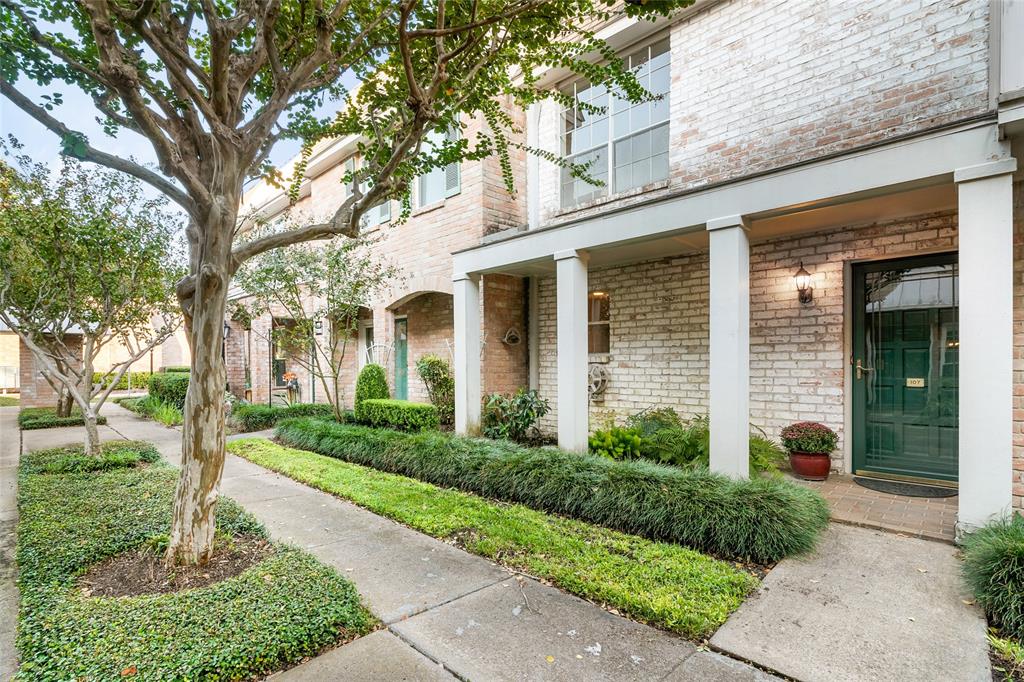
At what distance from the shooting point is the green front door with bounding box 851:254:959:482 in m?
5.04

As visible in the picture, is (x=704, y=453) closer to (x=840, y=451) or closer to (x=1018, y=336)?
(x=840, y=451)

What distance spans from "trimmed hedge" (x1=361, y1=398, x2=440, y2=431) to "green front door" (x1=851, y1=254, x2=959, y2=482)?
5610 millimetres

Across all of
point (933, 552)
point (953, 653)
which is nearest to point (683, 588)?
point (953, 653)

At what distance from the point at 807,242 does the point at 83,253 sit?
336 inches

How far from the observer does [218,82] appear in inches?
122

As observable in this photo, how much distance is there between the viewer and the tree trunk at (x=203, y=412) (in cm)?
324

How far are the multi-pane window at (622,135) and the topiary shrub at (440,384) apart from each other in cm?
344

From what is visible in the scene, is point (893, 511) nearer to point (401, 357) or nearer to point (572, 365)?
point (572, 365)

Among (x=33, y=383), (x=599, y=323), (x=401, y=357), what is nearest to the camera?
(x=599, y=323)

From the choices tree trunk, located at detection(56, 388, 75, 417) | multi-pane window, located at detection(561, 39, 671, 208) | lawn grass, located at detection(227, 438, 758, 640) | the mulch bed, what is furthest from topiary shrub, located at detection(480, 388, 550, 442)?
tree trunk, located at detection(56, 388, 75, 417)

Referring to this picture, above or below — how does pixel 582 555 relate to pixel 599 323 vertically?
below

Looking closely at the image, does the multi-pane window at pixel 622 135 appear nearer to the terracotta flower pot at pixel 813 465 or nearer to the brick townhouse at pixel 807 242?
the brick townhouse at pixel 807 242

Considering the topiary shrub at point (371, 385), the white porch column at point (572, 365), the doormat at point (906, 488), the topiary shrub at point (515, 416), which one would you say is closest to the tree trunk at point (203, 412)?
the white porch column at point (572, 365)

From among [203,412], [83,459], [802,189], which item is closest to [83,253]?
[83,459]
